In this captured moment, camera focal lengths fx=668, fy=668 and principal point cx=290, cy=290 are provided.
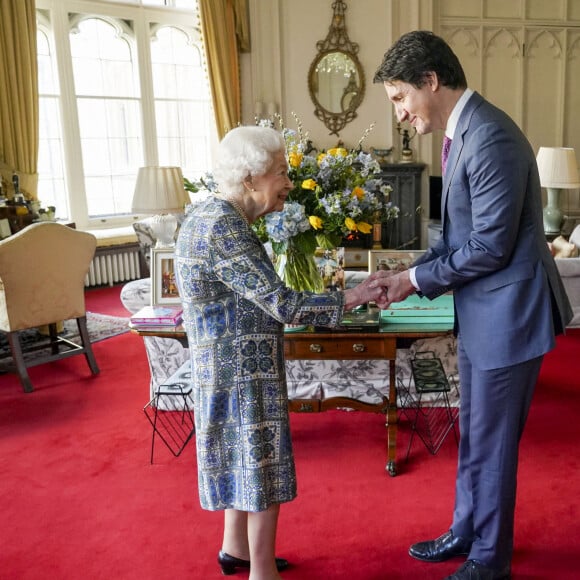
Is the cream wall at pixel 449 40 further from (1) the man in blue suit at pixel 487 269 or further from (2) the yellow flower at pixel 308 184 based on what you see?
(1) the man in blue suit at pixel 487 269

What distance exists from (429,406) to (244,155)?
2.39 m

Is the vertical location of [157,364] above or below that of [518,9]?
below

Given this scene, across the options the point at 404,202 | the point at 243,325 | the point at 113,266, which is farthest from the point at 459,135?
the point at 404,202

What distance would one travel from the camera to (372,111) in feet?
27.9

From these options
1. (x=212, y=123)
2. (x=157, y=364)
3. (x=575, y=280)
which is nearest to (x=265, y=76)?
(x=212, y=123)

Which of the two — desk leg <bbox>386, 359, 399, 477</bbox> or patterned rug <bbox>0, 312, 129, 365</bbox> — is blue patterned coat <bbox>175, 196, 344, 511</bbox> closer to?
desk leg <bbox>386, 359, 399, 477</bbox>

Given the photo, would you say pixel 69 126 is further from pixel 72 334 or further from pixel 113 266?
pixel 72 334

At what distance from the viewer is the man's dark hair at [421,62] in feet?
6.28

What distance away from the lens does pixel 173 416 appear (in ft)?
12.8

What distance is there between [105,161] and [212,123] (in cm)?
151

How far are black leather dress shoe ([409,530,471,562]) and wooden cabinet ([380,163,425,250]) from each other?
6078mm

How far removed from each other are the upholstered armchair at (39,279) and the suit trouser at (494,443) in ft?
10.00

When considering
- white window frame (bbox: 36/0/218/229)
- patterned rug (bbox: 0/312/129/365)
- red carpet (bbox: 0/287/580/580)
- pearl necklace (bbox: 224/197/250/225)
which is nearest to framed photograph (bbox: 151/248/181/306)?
red carpet (bbox: 0/287/580/580)

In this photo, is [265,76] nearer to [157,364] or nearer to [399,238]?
[399,238]
